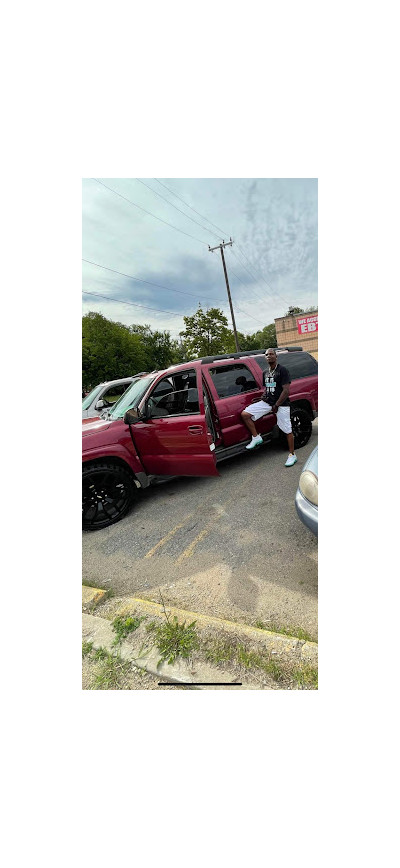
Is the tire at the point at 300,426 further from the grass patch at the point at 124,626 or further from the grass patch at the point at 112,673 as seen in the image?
the grass patch at the point at 112,673

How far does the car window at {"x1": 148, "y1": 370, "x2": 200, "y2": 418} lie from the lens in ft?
11.3

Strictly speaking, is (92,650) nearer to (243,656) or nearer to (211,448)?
(243,656)

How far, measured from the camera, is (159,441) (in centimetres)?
324

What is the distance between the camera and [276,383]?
387cm

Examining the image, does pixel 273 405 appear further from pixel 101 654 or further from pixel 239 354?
pixel 101 654

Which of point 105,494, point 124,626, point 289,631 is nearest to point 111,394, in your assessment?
point 105,494

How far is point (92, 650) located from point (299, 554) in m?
1.57

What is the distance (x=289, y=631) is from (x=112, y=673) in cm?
101

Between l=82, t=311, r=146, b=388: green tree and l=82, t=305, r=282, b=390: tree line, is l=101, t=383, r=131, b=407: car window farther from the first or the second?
l=82, t=311, r=146, b=388: green tree

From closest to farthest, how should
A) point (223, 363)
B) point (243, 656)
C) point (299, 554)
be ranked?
1. point (243, 656)
2. point (299, 554)
3. point (223, 363)

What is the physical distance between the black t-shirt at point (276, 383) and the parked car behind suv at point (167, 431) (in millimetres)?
193

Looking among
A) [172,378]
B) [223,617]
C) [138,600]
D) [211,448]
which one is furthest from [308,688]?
[172,378]

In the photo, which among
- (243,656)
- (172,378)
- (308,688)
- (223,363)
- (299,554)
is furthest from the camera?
(223,363)

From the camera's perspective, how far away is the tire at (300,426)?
436cm
